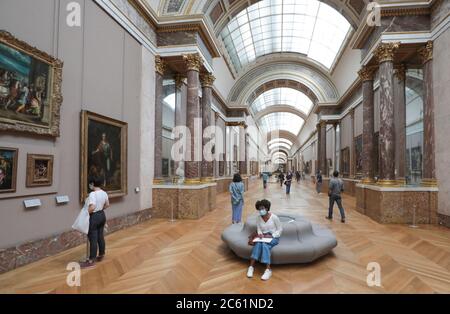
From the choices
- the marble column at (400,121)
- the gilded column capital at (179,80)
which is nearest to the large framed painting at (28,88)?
the gilded column capital at (179,80)

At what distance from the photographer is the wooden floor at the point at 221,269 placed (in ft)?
13.1

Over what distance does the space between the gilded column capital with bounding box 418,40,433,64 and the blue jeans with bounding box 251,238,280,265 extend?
872 cm

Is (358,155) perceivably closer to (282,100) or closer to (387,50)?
(387,50)

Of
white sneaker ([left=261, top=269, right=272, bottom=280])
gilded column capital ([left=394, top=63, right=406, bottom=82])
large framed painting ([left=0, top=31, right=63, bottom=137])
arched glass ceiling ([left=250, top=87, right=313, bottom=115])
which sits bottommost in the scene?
white sneaker ([left=261, top=269, right=272, bottom=280])

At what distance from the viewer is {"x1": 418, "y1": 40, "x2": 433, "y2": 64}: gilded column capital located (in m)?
8.83

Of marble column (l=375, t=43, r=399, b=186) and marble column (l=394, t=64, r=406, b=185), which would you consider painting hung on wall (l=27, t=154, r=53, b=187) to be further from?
marble column (l=394, t=64, r=406, b=185)

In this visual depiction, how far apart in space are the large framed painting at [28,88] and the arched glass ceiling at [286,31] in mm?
14353

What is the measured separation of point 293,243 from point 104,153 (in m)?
5.26

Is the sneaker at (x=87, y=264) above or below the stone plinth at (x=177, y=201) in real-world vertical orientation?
below

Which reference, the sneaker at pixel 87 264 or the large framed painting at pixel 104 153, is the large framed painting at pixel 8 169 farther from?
the sneaker at pixel 87 264

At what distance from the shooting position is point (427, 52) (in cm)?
891

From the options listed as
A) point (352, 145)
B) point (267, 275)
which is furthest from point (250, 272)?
point (352, 145)

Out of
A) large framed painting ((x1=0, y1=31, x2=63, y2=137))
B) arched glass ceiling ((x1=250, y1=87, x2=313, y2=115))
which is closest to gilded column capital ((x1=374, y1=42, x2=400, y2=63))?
large framed painting ((x1=0, y1=31, x2=63, y2=137))

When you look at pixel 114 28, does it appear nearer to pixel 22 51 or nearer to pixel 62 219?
pixel 22 51
